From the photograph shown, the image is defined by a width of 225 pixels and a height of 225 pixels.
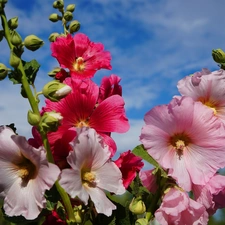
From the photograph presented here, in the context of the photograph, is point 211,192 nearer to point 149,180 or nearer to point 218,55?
point 149,180

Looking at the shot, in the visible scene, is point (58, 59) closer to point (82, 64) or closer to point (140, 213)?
point (82, 64)

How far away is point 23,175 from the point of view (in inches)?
35.2

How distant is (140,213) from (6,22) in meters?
0.44

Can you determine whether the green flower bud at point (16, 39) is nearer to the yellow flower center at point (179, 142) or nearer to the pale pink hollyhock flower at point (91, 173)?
the pale pink hollyhock flower at point (91, 173)

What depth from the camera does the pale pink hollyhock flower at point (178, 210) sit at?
0.93 m

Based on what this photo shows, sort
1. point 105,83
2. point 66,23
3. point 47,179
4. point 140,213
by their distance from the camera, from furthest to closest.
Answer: point 66,23, point 105,83, point 140,213, point 47,179

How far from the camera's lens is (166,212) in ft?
3.04

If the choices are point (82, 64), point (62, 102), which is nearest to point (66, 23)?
point (82, 64)

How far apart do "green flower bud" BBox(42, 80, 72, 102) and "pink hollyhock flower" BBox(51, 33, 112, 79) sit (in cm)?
14

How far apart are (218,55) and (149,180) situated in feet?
1.03

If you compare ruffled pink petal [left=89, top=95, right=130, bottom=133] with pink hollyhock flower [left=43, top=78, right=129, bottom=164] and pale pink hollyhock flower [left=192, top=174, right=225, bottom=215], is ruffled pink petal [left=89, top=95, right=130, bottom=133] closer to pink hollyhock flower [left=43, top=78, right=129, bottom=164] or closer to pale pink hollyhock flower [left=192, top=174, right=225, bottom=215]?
pink hollyhock flower [left=43, top=78, right=129, bottom=164]

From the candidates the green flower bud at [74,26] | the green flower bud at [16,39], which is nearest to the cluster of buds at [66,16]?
the green flower bud at [74,26]

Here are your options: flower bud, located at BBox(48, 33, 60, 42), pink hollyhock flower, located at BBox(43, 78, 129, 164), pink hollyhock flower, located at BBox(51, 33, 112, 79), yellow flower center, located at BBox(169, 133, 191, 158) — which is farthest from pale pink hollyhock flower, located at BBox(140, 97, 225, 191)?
flower bud, located at BBox(48, 33, 60, 42)

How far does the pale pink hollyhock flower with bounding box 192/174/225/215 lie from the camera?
0.93 meters
